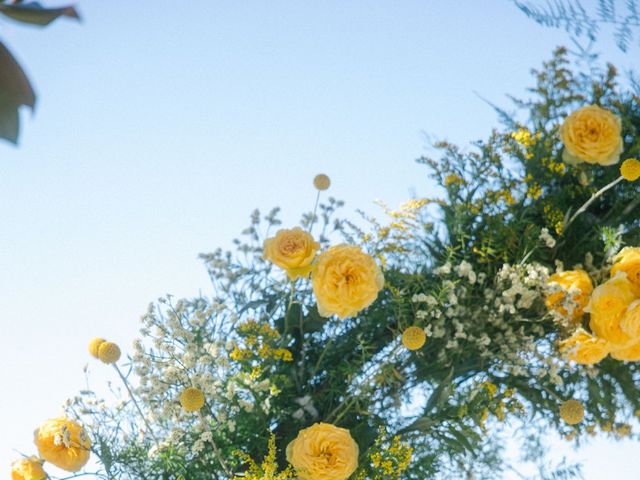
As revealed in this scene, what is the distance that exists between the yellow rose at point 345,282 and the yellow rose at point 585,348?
0.41 m

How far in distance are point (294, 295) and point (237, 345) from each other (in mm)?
165

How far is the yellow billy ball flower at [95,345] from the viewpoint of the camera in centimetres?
137

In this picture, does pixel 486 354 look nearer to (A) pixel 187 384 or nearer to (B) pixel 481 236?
(B) pixel 481 236

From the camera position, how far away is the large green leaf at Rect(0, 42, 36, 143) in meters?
0.24

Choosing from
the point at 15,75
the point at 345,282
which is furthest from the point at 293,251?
the point at 15,75

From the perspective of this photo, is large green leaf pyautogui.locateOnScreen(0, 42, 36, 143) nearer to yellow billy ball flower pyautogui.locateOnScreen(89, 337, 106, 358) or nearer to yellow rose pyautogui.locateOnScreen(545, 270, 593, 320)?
yellow billy ball flower pyautogui.locateOnScreen(89, 337, 106, 358)

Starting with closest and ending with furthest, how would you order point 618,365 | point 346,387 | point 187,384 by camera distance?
point 187,384
point 346,387
point 618,365

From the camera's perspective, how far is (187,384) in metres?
1.38

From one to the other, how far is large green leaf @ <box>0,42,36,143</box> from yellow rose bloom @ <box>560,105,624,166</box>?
1.53 m

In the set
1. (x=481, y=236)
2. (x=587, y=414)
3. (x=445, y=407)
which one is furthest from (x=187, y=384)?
(x=587, y=414)

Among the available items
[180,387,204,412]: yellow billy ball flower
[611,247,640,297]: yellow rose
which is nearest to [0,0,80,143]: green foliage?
[180,387,204,412]: yellow billy ball flower

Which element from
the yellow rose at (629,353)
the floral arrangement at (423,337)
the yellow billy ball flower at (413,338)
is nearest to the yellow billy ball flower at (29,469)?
the floral arrangement at (423,337)

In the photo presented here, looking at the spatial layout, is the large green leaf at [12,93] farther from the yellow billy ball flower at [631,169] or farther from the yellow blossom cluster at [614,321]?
the yellow billy ball flower at [631,169]

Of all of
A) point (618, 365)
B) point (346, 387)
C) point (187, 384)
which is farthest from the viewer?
point (618, 365)
